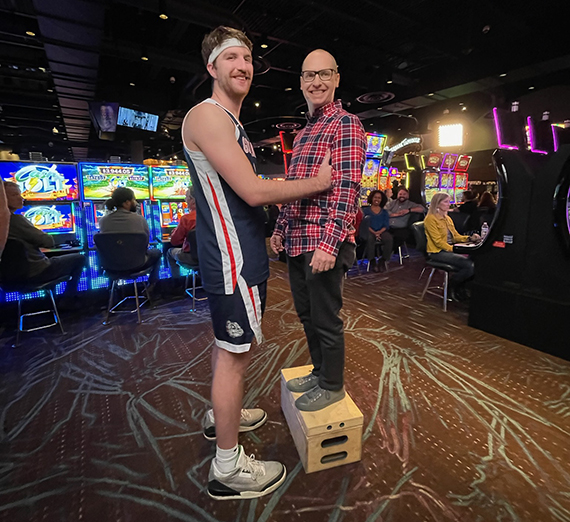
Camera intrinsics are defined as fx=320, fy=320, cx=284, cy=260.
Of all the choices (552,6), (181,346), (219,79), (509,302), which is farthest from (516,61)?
(181,346)

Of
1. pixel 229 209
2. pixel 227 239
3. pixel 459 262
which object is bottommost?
pixel 459 262

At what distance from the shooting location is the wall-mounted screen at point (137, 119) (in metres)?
6.85

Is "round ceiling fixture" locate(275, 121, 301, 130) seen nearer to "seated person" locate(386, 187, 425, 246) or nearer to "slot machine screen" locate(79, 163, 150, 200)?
"seated person" locate(386, 187, 425, 246)

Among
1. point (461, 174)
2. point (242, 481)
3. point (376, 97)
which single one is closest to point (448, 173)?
point (461, 174)

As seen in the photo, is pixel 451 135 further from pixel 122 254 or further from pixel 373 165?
pixel 122 254

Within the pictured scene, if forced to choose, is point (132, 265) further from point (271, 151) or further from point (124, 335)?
point (271, 151)

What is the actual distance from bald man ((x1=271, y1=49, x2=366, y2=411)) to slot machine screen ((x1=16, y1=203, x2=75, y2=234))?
340 cm

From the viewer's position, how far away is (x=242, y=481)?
4.34ft

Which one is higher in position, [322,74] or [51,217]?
[322,74]

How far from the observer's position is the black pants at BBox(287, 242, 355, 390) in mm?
1387

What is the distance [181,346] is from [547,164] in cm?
338

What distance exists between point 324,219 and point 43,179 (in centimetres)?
375

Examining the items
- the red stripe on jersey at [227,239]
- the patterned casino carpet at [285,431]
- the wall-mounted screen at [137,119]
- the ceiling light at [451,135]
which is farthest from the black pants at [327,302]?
the ceiling light at [451,135]

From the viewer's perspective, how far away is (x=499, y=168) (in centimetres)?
282
